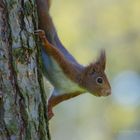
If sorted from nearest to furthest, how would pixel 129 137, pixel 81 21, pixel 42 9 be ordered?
1. pixel 42 9
2. pixel 129 137
3. pixel 81 21

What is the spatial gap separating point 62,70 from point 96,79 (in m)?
0.26

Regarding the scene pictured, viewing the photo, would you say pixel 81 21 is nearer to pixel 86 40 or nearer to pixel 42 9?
pixel 86 40

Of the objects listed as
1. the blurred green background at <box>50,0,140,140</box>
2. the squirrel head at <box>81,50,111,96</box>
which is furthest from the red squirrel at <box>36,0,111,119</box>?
the blurred green background at <box>50,0,140,140</box>

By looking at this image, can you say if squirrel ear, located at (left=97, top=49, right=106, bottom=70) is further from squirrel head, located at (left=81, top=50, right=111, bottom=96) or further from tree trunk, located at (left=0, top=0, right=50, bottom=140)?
tree trunk, located at (left=0, top=0, right=50, bottom=140)

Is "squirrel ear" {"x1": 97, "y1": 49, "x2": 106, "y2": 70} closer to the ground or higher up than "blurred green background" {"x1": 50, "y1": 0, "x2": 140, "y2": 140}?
higher up

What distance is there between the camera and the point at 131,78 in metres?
11.1

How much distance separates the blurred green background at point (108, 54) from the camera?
34.1ft

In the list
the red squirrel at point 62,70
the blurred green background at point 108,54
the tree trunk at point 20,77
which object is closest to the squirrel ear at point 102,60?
the red squirrel at point 62,70

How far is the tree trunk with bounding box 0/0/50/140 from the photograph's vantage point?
102 inches

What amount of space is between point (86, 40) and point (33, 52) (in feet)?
26.9

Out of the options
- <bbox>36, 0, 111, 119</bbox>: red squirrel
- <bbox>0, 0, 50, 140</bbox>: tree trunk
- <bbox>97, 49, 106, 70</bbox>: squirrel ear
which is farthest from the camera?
<bbox>97, 49, 106, 70</bbox>: squirrel ear

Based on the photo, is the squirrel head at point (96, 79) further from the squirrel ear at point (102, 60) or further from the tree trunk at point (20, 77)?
the tree trunk at point (20, 77)

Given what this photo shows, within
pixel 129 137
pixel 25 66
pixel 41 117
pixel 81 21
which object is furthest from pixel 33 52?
pixel 81 21

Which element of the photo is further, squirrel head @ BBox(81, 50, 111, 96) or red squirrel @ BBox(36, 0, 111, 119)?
squirrel head @ BBox(81, 50, 111, 96)
